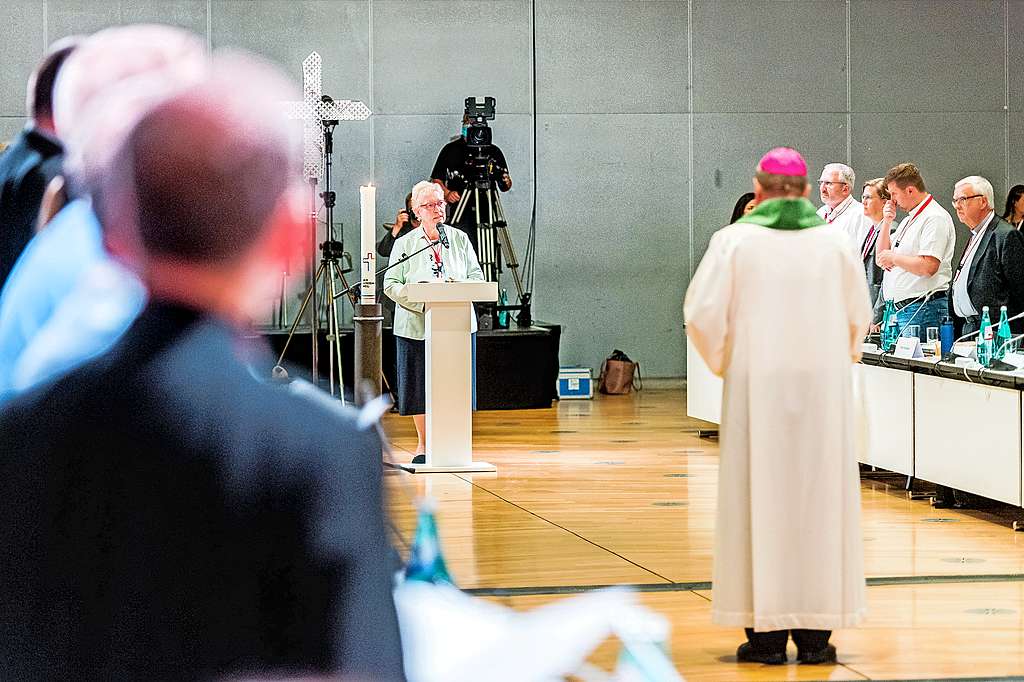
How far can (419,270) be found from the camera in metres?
7.61

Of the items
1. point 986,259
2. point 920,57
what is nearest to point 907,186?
point 986,259

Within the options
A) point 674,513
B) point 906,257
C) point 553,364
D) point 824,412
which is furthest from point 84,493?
point 553,364

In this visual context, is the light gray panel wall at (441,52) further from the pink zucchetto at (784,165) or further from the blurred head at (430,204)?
the pink zucchetto at (784,165)

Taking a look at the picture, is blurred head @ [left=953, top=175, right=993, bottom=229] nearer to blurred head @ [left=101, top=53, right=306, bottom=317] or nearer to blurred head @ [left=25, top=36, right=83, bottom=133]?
blurred head @ [left=25, top=36, right=83, bottom=133]

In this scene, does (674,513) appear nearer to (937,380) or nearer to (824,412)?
(937,380)

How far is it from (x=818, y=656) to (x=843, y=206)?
4.67 meters

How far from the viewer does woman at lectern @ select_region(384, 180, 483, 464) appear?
7.57 m

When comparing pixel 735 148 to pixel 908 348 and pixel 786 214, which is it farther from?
pixel 786 214

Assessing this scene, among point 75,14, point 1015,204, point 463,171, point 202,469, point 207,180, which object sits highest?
point 75,14

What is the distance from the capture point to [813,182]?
12547 mm

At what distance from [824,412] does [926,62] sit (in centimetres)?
940

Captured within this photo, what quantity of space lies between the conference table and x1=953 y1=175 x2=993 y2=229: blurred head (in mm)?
783

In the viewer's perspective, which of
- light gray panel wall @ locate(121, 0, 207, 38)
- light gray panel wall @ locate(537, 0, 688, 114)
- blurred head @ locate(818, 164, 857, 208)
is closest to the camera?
blurred head @ locate(818, 164, 857, 208)

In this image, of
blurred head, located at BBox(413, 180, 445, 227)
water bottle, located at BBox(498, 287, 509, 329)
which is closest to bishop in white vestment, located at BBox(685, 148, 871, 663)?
blurred head, located at BBox(413, 180, 445, 227)
